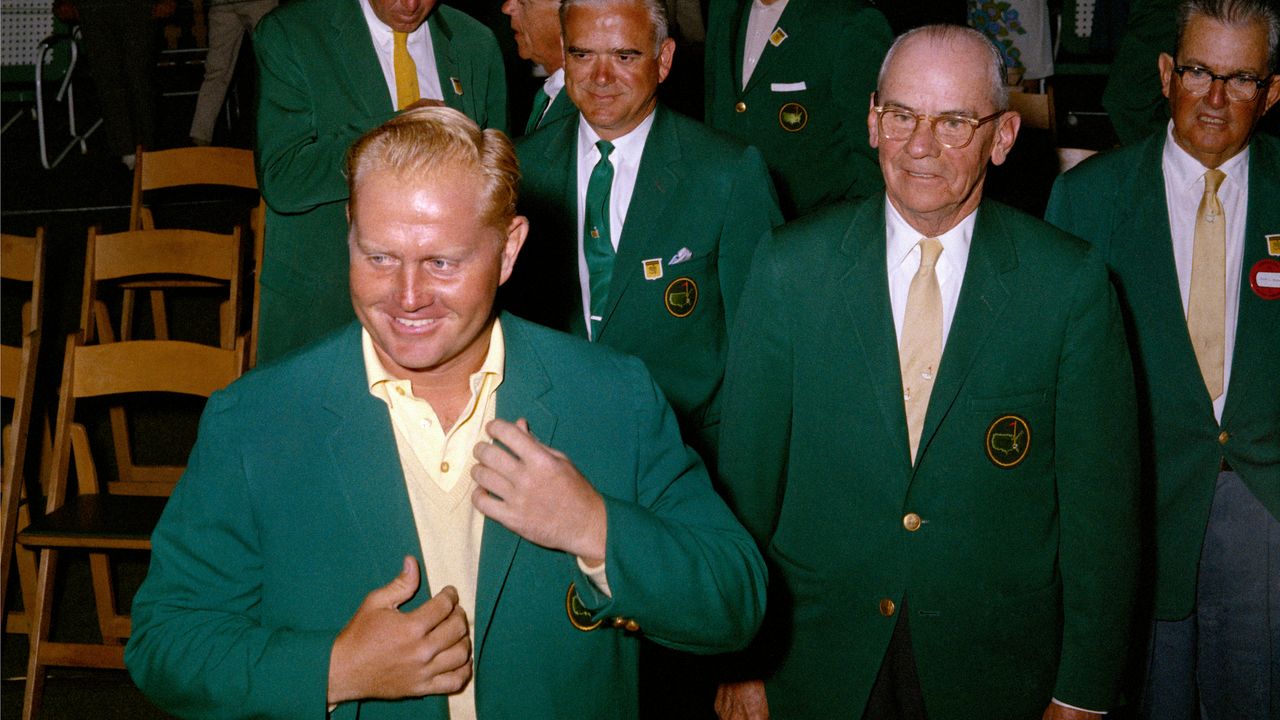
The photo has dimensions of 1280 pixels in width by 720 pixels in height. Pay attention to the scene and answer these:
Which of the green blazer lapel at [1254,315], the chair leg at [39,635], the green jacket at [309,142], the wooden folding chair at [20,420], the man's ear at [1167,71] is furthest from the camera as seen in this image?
the wooden folding chair at [20,420]

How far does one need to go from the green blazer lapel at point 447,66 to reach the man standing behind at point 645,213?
51 cm

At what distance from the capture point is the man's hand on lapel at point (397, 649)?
1400mm

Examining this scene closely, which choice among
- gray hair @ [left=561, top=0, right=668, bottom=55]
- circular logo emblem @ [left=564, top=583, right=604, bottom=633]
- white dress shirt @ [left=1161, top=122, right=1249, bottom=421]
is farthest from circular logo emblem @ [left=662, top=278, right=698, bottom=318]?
circular logo emblem @ [left=564, top=583, right=604, bottom=633]

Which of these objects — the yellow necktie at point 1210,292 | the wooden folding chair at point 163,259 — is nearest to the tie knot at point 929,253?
the yellow necktie at point 1210,292

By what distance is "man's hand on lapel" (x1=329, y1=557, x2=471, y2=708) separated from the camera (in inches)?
55.1

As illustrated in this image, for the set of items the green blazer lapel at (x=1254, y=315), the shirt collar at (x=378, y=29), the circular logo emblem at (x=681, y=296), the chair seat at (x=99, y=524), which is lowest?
the chair seat at (x=99, y=524)

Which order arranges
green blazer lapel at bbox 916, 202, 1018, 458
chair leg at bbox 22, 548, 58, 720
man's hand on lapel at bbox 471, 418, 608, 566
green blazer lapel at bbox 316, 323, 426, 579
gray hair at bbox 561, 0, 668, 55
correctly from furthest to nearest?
chair leg at bbox 22, 548, 58, 720 < gray hair at bbox 561, 0, 668, 55 < green blazer lapel at bbox 916, 202, 1018, 458 < green blazer lapel at bbox 316, 323, 426, 579 < man's hand on lapel at bbox 471, 418, 608, 566

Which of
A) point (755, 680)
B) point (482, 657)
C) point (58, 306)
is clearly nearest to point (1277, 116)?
point (755, 680)

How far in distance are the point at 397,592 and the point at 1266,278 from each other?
1.99 meters

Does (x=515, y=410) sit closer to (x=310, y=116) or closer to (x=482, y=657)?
(x=482, y=657)

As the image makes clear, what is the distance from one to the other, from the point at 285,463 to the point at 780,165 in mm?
2884

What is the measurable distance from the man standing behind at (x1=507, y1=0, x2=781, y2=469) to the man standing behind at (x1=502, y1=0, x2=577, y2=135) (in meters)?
0.53

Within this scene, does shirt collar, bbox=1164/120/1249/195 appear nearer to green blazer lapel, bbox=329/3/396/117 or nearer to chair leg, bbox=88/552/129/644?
green blazer lapel, bbox=329/3/396/117

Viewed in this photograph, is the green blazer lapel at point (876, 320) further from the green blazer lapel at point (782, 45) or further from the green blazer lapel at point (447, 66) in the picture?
the green blazer lapel at point (782, 45)
